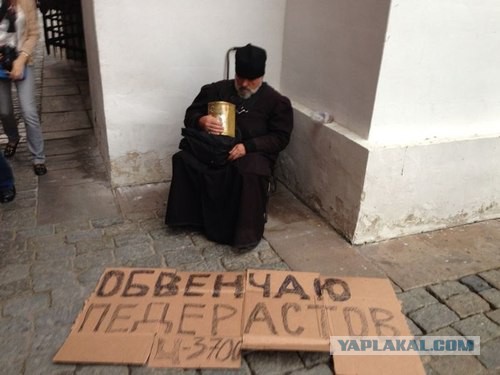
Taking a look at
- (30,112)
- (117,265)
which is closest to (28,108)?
(30,112)

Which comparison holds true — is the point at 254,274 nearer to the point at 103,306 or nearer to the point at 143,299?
the point at 143,299

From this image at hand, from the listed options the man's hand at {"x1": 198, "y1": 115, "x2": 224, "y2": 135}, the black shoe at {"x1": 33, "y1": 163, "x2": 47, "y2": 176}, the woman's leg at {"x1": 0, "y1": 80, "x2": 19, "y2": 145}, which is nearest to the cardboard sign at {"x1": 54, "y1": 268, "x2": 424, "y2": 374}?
the man's hand at {"x1": 198, "y1": 115, "x2": 224, "y2": 135}

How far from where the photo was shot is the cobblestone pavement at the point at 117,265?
213 centimetres

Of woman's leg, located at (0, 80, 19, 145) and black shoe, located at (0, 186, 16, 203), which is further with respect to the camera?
woman's leg, located at (0, 80, 19, 145)

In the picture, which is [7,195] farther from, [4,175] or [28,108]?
[28,108]

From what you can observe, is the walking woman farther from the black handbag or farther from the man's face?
the man's face

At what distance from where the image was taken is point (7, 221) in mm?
3307

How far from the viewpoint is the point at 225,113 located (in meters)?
2.97

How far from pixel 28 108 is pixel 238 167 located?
211cm

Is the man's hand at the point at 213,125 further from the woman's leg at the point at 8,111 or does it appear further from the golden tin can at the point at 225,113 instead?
the woman's leg at the point at 8,111

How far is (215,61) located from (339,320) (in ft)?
7.94

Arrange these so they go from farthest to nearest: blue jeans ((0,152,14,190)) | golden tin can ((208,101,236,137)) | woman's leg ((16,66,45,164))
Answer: woman's leg ((16,66,45,164))
blue jeans ((0,152,14,190))
golden tin can ((208,101,236,137))

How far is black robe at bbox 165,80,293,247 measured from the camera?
3.01 metres

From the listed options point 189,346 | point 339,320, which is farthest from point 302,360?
point 189,346
